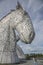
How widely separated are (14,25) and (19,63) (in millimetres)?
985

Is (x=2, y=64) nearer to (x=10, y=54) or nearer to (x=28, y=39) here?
(x=10, y=54)

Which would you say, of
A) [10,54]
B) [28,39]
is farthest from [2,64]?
[28,39]

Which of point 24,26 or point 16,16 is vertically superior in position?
point 16,16

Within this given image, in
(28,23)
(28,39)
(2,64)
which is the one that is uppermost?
(28,23)

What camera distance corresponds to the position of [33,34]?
6.37m

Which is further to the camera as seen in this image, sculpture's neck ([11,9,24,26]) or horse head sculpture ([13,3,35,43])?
sculpture's neck ([11,9,24,26])

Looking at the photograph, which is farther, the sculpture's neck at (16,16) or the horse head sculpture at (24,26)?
the sculpture's neck at (16,16)

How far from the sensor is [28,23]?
6465mm

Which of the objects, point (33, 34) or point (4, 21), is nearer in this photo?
point (33, 34)

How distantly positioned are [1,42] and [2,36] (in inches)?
6.2

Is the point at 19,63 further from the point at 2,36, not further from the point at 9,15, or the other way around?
the point at 9,15

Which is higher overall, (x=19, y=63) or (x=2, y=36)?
(x=2, y=36)

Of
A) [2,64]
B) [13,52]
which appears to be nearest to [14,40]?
[13,52]

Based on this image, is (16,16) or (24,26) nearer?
(24,26)
